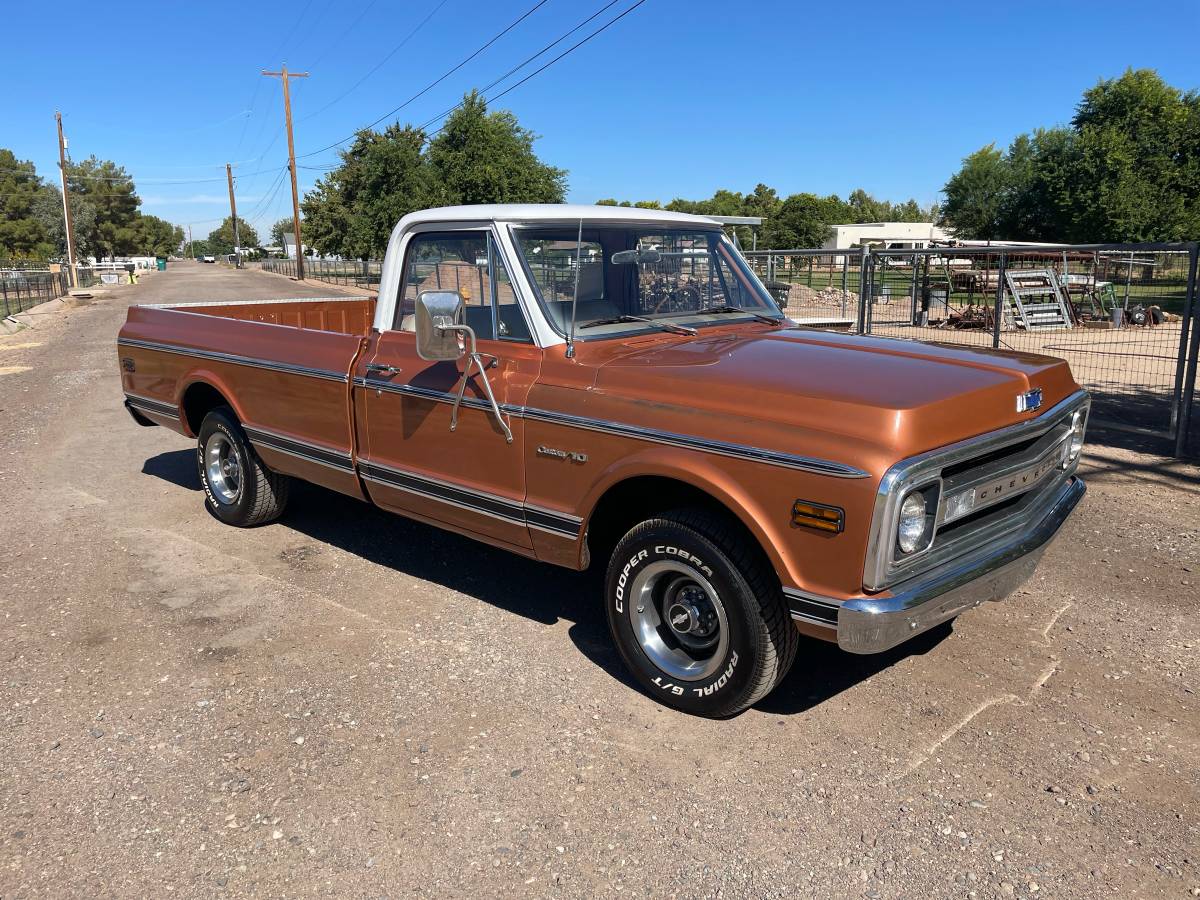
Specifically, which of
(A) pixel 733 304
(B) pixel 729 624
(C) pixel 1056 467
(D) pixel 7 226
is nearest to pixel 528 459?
(B) pixel 729 624

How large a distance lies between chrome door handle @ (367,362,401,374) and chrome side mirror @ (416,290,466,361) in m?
0.73

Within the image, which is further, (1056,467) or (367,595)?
(367,595)

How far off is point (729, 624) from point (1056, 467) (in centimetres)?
176

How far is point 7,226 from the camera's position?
85.3 m

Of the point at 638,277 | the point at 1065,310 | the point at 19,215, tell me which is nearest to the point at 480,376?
the point at 638,277

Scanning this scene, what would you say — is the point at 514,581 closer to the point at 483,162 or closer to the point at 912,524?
the point at 912,524

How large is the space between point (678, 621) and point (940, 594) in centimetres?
104

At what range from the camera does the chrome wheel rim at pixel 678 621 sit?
11.9 ft

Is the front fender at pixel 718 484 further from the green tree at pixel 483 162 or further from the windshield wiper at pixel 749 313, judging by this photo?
the green tree at pixel 483 162

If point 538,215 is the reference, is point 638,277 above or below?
below

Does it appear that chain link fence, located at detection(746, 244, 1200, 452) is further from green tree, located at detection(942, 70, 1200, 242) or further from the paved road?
green tree, located at detection(942, 70, 1200, 242)

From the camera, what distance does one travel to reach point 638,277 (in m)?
4.65

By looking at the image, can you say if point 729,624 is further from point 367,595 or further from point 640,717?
point 367,595

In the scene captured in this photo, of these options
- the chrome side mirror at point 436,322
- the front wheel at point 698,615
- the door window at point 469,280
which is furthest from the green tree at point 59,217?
the front wheel at point 698,615
